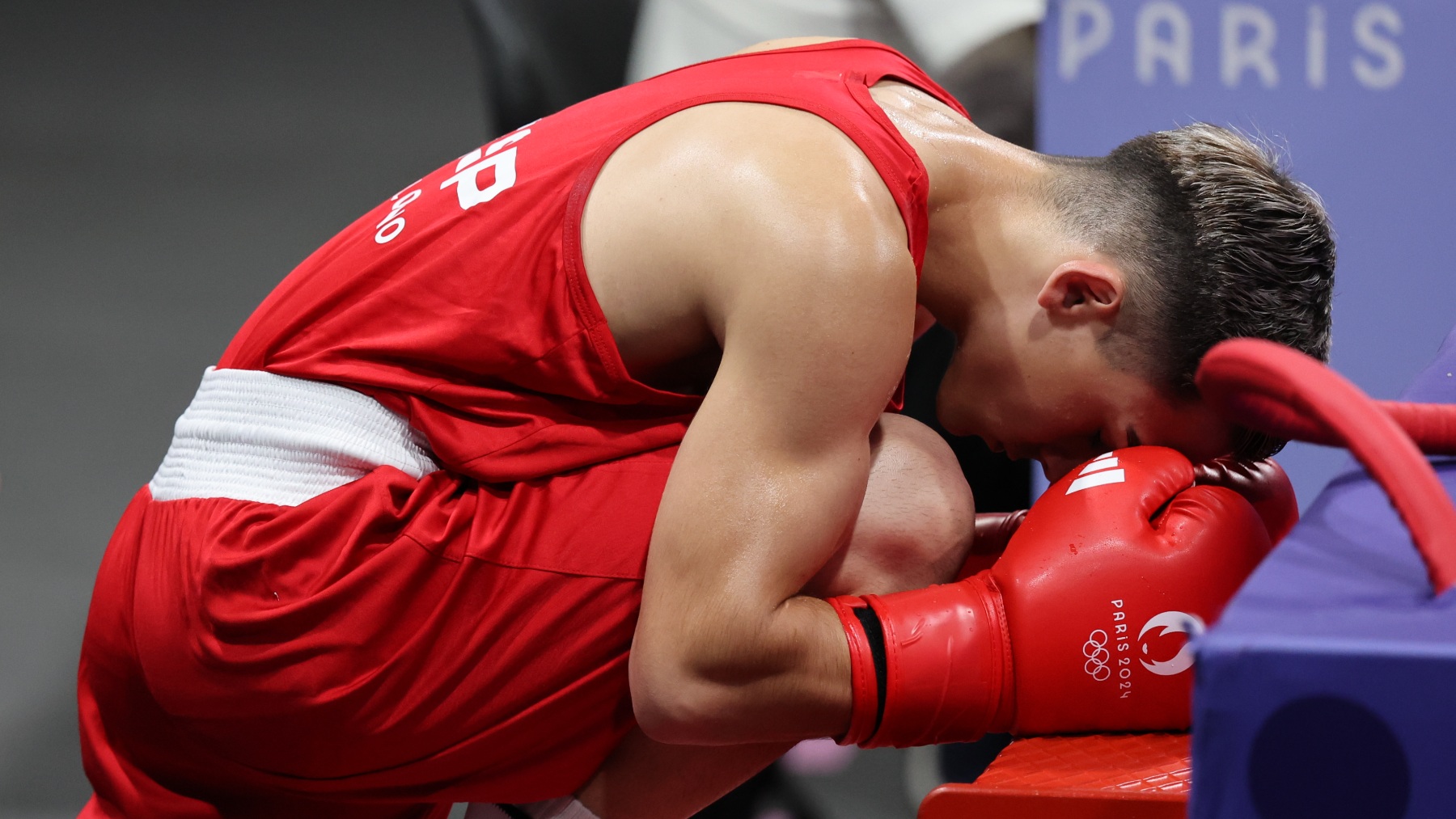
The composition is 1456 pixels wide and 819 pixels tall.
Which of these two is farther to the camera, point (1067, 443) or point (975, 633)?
point (1067, 443)

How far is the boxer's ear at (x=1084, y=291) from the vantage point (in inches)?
35.4

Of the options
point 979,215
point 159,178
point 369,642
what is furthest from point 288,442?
point 159,178

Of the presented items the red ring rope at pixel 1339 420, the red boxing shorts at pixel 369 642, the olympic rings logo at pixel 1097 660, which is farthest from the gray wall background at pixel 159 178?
the red ring rope at pixel 1339 420

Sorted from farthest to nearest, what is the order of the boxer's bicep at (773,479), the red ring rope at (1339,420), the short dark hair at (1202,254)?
1. the short dark hair at (1202,254)
2. the boxer's bicep at (773,479)
3. the red ring rope at (1339,420)

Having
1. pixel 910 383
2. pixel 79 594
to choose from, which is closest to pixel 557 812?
pixel 910 383

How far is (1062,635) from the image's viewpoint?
80cm

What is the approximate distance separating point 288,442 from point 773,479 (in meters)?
0.34

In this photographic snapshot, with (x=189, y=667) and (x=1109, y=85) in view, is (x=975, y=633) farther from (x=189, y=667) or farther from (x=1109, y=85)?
(x=1109, y=85)

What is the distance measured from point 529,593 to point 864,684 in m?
0.23

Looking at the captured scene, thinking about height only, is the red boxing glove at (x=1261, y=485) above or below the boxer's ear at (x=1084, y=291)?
below

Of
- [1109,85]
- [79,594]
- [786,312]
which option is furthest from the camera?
[79,594]

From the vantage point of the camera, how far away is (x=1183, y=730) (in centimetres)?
80

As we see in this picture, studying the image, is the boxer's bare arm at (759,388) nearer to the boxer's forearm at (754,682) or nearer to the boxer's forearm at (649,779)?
the boxer's forearm at (754,682)

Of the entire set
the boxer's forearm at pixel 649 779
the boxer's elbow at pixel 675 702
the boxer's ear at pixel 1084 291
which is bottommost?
the boxer's forearm at pixel 649 779
